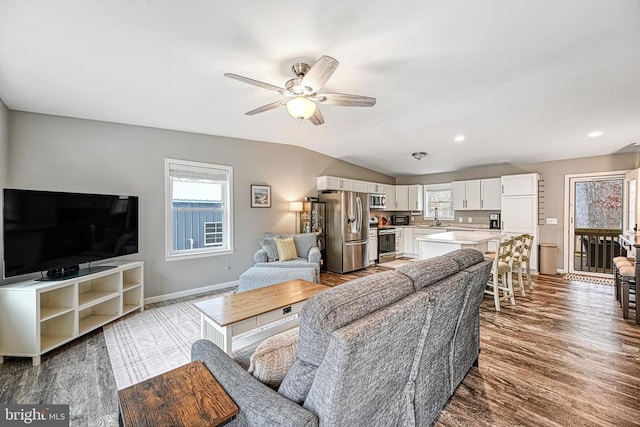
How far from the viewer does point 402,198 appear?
7676mm

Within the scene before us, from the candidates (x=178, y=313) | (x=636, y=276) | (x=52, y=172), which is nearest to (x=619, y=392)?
(x=636, y=276)

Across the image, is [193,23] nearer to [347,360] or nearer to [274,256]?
[347,360]

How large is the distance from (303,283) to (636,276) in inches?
147

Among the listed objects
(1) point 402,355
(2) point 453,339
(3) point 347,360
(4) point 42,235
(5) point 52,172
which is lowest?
(2) point 453,339

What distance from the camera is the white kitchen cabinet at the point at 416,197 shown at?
7488mm

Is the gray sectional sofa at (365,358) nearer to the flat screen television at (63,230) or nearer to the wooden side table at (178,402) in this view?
the wooden side table at (178,402)

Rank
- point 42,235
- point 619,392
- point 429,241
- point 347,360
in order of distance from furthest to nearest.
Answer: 1. point 429,241
2. point 42,235
3. point 619,392
4. point 347,360

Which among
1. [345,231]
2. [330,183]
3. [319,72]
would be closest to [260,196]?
[330,183]

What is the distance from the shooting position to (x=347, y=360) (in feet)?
2.89

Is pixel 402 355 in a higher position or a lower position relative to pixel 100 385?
higher

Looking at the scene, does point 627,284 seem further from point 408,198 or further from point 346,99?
point 408,198

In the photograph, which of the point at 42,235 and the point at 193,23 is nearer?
the point at 193,23

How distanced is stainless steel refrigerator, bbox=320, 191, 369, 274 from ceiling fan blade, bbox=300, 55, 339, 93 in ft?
11.2

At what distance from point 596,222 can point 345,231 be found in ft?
19.0
